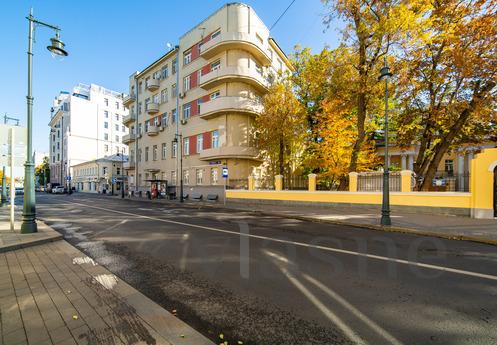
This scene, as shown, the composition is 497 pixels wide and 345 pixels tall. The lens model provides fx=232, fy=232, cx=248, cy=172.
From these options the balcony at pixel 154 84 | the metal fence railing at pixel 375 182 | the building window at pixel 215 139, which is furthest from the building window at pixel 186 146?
the metal fence railing at pixel 375 182

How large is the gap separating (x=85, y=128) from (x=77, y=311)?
75019 millimetres

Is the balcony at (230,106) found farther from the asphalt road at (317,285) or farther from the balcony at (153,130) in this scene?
the asphalt road at (317,285)

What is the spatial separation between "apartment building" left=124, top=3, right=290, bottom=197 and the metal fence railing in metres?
10.8

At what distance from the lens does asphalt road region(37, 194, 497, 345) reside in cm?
279

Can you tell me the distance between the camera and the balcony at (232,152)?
22516 mm

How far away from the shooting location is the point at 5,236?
690 centimetres

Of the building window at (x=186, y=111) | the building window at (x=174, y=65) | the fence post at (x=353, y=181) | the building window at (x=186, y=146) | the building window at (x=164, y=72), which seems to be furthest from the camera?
the building window at (x=164, y=72)

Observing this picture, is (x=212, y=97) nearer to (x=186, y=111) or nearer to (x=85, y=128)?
(x=186, y=111)

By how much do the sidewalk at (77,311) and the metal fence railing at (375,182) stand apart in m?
15.0

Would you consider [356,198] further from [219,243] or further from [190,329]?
[190,329]

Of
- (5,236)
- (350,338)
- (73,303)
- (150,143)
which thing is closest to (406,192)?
(350,338)

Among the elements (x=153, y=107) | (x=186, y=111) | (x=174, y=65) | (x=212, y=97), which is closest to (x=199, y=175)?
(x=186, y=111)

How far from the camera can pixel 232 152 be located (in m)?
22.5

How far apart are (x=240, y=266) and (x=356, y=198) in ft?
42.4
